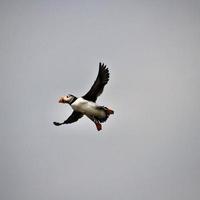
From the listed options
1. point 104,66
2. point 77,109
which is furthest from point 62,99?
point 104,66

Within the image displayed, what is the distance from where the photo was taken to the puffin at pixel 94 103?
13.1m

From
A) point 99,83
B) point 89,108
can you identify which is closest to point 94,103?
point 89,108

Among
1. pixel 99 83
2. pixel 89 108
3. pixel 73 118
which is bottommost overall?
pixel 89 108

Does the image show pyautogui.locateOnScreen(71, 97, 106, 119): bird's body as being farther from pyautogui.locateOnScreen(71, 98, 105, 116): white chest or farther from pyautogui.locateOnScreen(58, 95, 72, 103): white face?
pyautogui.locateOnScreen(58, 95, 72, 103): white face

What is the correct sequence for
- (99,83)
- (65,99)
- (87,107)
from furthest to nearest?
(99,83), (87,107), (65,99)

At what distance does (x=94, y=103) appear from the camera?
43.8 ft

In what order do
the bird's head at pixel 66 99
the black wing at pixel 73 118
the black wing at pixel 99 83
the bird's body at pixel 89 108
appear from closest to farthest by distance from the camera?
the bird's head at pixel 66 99 < the bird's body at pixel 89 108 < the black wing at pixel 99 83 < the black wing at pixel 73 118

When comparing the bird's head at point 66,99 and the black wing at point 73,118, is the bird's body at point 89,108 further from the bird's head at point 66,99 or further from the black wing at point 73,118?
the black wing at point 73,118

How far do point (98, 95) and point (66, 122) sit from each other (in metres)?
1.44

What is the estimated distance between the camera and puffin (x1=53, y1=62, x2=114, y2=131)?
13.1m

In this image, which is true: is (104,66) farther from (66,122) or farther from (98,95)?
(66,122)

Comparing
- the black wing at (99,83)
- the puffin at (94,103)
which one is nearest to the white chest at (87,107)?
the puffin at (94,103)

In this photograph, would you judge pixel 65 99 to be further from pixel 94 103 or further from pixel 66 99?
pixel 94 103

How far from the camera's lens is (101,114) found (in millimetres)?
13250
